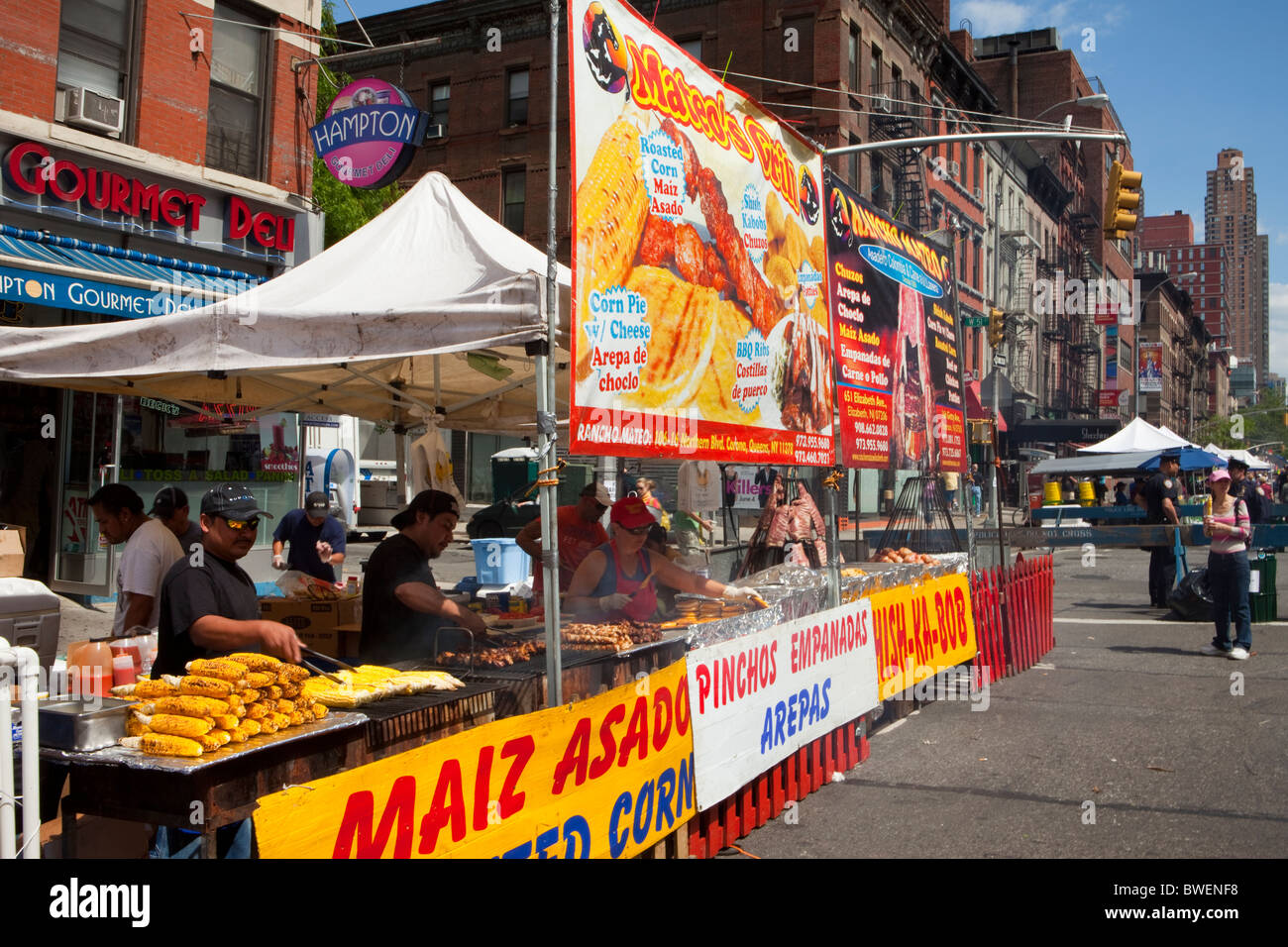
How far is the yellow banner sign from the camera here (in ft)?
24.8

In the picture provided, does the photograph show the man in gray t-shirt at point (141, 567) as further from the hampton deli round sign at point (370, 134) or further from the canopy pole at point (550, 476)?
the hampton deli round sign at point (370, 134)

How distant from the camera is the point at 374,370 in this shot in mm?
7410

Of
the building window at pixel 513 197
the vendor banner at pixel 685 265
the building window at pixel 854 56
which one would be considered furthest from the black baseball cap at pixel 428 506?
the building window at pixel 513 197

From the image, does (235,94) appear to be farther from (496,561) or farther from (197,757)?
(197,757)

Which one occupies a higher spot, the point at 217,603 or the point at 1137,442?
the point at 1137,442

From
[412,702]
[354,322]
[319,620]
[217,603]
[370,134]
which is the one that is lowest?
[319,620]

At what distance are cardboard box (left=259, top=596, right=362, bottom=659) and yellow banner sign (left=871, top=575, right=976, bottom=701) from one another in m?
3.64

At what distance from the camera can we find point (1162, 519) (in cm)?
1534

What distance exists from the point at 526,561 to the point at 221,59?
879 cm

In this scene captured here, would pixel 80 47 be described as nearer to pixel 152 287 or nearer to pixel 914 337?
pixel 152 287

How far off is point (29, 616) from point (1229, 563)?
10250mm

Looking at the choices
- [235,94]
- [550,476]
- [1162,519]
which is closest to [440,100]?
[235,94]

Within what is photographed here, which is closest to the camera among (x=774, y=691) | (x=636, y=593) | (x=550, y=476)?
(x=550, y=476)
